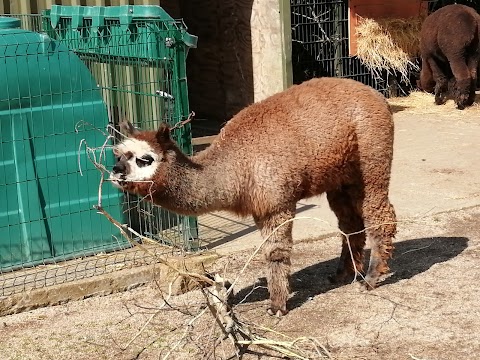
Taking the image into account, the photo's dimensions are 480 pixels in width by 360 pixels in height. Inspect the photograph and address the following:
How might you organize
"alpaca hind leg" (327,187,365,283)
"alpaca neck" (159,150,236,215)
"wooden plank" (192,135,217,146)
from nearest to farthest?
"alpaca neck" (159,150,236,215) → "alpaca hind leg" (327,187,365,283) → "wooden plank" (192,135,217,146)

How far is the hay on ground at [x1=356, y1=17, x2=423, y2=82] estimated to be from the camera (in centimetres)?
1411

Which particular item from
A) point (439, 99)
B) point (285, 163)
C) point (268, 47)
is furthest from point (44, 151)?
point (439, 99)

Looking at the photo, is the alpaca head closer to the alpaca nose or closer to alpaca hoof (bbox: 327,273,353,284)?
the alpaca nose

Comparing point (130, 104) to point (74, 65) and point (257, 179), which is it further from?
point (257, 179)

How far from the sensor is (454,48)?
46.3 ft

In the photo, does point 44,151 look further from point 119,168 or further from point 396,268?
point 396,268

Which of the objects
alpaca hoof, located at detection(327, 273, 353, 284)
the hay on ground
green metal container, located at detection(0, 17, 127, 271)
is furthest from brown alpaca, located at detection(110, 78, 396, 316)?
the hay on ground

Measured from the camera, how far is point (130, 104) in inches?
327

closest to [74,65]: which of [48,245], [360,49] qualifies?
[48,245]

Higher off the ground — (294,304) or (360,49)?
(360,49)

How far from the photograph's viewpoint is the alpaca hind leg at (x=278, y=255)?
6.25m

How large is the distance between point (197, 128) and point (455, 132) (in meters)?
3.94

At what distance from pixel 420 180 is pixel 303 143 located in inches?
156

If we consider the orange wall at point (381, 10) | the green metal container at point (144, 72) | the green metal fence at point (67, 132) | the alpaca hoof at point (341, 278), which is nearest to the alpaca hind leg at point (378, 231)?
the alpaca hoof at point (341, 278)
